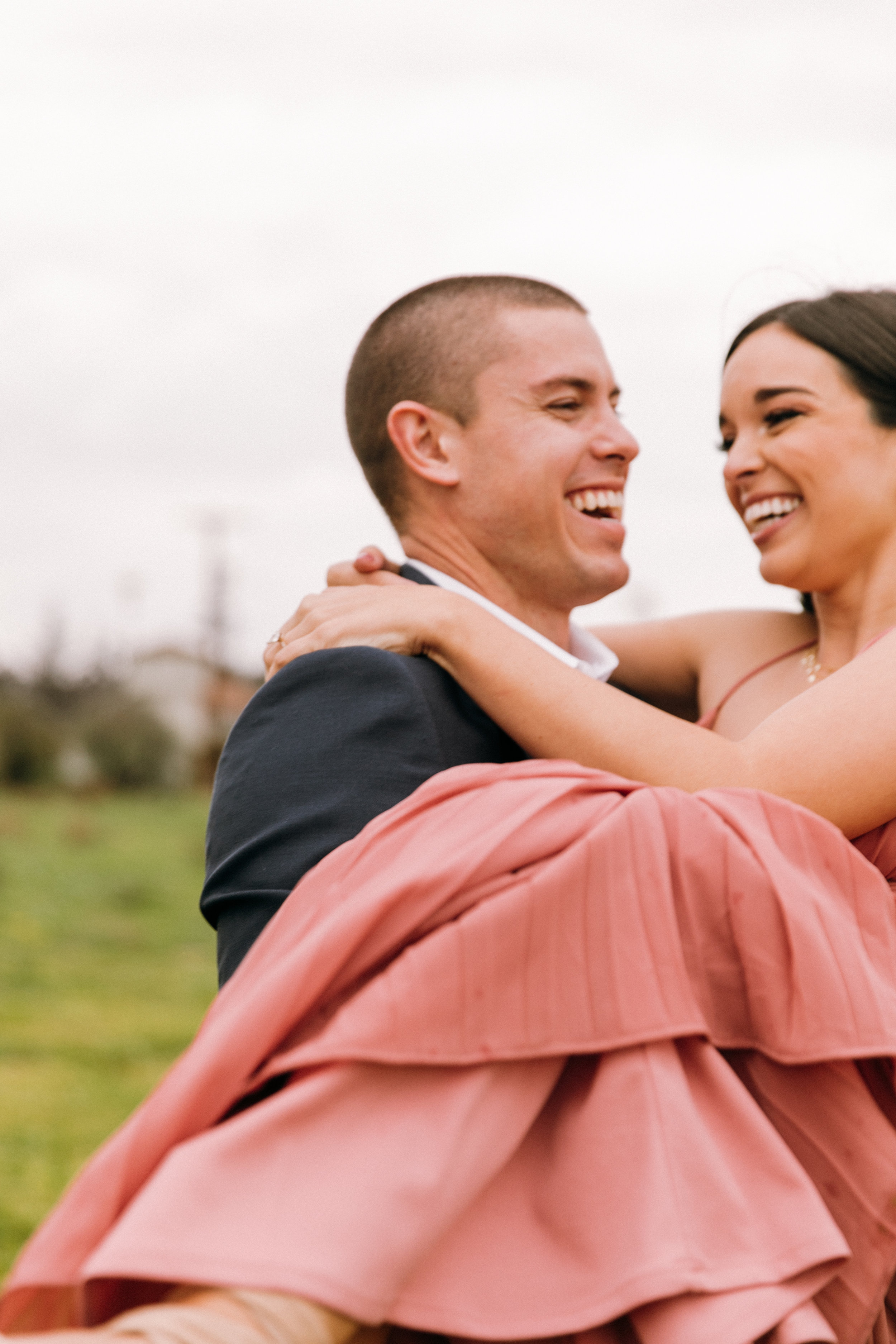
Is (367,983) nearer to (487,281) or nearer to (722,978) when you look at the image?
(722,978)

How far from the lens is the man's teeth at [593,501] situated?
3.21 metres

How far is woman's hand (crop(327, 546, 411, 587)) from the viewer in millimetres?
3029

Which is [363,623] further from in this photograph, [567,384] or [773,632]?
[773,632]

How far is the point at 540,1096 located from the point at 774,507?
1665 mm

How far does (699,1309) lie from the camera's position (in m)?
1.75

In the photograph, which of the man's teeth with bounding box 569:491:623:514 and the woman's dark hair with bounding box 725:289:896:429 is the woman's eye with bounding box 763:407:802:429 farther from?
the man's teeth with bounding box 569:491:623:514

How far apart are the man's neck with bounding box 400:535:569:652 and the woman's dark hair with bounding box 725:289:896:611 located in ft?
2.74

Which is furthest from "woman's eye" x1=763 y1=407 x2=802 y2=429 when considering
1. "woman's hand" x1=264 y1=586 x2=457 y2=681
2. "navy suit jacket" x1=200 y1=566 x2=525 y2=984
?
"navy suit jacket" x1=200 y1=566 x2=525 y2=984

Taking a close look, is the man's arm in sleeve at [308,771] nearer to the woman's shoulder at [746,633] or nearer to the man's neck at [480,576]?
the man's neck at [480,576]

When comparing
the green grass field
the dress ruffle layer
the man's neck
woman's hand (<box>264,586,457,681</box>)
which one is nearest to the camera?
the dress ruffle layer

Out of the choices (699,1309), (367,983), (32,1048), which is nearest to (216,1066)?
(367,983)

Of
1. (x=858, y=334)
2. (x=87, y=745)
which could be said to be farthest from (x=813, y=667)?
(x=87, y=745)

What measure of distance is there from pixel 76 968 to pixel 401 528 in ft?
29.2

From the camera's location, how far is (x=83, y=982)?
10.8 meters
